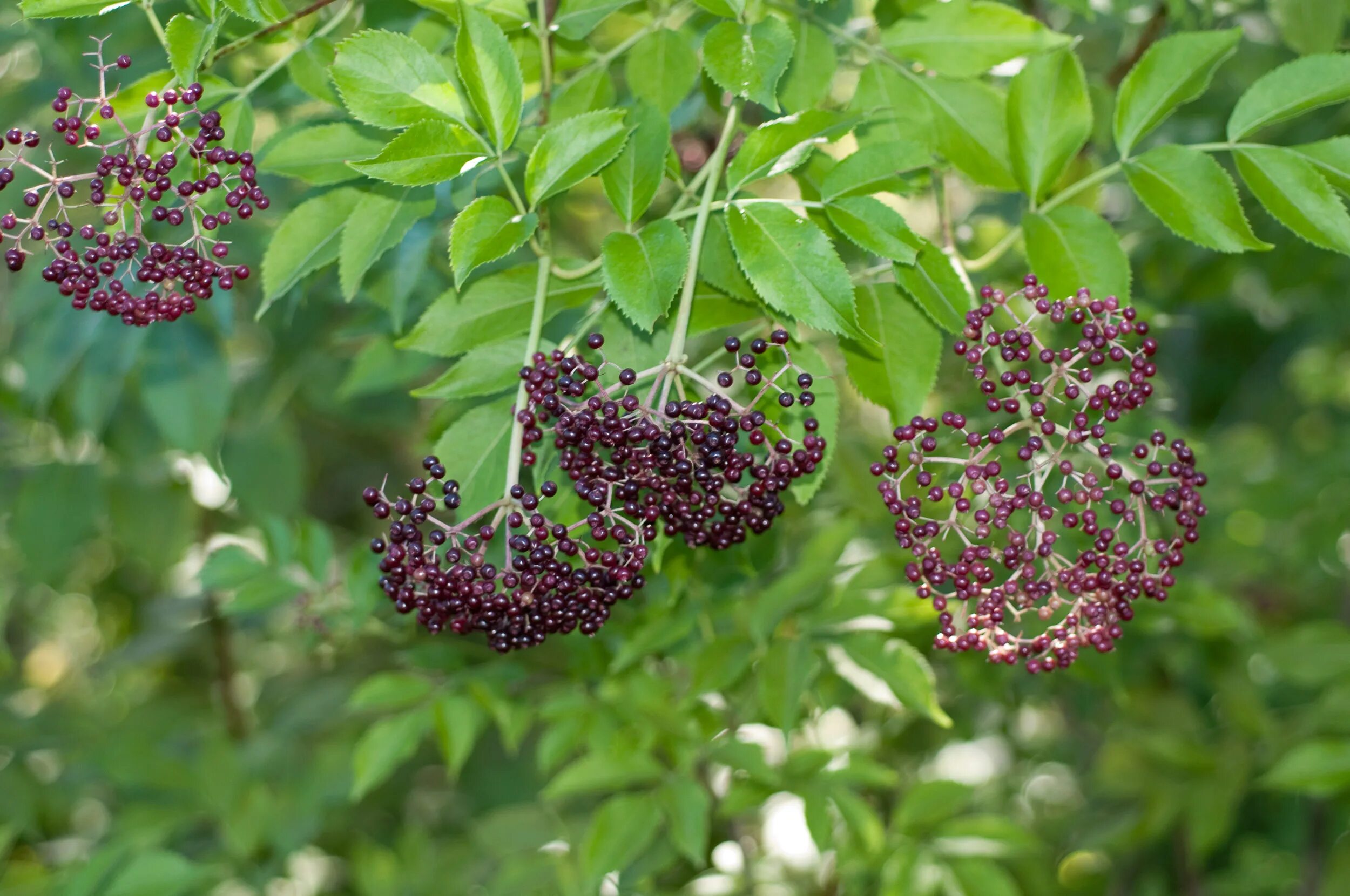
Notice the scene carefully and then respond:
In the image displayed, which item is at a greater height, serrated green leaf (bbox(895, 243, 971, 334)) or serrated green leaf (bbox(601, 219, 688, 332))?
serrated green leaf (bbox(601, 219, 688, 332))

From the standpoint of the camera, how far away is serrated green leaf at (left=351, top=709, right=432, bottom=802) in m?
2.04

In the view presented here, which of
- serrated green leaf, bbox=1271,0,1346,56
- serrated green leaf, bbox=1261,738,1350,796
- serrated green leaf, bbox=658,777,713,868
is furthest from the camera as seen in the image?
serrated green leaf, bbox=1261,738,1350,796

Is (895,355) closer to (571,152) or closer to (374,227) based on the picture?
(571,152)

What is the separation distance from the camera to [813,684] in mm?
2186

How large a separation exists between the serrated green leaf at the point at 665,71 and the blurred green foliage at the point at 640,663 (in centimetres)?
22

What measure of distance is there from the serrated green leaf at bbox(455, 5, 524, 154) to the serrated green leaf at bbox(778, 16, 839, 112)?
0.40m

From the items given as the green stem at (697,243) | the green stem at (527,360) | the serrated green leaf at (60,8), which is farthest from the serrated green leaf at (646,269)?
the serrated green leaf at (60,8)

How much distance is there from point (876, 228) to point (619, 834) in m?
1.13

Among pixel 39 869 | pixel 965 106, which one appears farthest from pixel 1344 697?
pixel 39 869

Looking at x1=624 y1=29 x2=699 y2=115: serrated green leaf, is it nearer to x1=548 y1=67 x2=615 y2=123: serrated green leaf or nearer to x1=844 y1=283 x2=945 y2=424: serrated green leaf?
x1=548 y1=67 x2=615 y2=123: serrated green leaf

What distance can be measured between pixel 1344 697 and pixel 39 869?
10.1 ft

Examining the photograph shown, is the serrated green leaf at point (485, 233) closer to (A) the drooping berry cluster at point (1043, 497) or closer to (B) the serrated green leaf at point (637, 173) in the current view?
(B) the serrated green leaf at point (637, 173)

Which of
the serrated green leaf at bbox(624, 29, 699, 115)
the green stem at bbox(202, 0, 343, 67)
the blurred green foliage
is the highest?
the green stem at bbox(202, 0, 343, 67)

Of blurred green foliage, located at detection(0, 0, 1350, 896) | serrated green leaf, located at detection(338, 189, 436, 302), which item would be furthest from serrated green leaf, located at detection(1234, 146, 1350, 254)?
serrated green leaf, located at detection(338, 189, 436, 302)
